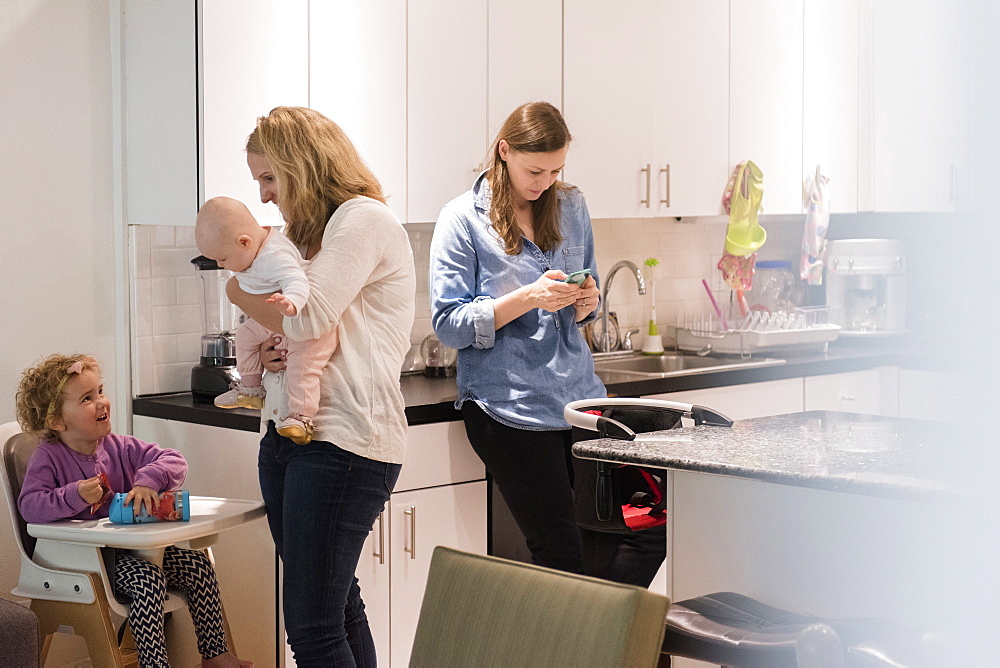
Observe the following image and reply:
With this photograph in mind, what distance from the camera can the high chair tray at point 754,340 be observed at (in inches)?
155

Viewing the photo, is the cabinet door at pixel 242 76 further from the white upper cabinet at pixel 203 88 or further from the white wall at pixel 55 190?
the white wall at pixel 55 190

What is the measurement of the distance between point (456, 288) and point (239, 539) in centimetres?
84

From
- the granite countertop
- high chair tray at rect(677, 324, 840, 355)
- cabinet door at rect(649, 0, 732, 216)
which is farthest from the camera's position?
high chair tray at rect(677, 324, 840, 355)

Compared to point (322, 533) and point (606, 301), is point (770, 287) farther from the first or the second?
point (322, 533)

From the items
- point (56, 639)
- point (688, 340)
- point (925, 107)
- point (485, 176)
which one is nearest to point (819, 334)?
point (688, 340)

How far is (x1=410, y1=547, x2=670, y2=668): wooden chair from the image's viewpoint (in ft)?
3.39

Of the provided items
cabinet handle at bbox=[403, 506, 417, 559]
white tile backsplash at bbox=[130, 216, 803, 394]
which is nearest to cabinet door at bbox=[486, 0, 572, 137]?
white tile backsplash at bbox=[130, 216, 803, 394]

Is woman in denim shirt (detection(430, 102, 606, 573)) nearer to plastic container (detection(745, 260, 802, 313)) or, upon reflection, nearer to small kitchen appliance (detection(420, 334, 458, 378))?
small kitchen appliance (detection(420, 334, 458, 378))

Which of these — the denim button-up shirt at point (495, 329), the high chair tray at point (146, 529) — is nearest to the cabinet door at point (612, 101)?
the denim button-up shirt at point (495, 329)

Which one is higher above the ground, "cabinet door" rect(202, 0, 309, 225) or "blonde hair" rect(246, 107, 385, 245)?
"cabinet door" rect(202, 0, 309, 225)

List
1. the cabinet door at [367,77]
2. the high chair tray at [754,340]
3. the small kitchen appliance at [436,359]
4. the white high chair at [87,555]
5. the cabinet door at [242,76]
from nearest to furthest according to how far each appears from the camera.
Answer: the white high chair at [87,555] → the cabinet door at [242,76] → the cabinet door at [367,77] → the small kitchen appliance at [436,359] → the high chair tray at [754,340]

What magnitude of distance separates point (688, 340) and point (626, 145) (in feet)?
2.93

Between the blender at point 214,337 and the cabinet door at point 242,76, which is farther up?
the cabinet door at point 242,76

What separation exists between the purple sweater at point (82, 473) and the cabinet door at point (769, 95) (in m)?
2.38
